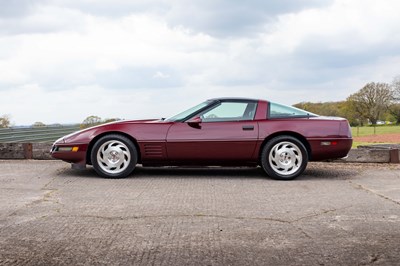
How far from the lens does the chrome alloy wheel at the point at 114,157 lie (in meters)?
6.62

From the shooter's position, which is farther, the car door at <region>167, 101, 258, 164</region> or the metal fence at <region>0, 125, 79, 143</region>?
the metal fence at <region>0, 125, 79, 143</region>

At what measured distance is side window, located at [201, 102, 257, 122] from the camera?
22.4 feet

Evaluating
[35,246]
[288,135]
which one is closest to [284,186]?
[288,135]

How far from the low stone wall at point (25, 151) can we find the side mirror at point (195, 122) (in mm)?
3598

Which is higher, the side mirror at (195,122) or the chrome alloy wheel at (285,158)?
the side mirror at (195,122)

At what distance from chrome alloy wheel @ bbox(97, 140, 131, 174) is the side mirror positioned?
103 cm

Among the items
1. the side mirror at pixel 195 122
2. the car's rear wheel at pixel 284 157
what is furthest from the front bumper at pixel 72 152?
the car's rear wheel at pixel 284 157

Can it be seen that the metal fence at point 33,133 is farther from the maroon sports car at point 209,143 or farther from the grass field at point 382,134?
the grass field at point 382,134

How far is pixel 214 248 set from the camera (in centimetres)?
315

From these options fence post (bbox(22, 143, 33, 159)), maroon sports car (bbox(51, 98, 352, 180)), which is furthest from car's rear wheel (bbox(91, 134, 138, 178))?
fence post (bbox(22, 143, 33, 159))

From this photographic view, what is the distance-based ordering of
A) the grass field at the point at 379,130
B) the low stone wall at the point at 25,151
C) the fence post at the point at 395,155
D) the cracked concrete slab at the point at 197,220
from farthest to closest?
the grass field at the point at 379,130 → the low stone wall at the point at 25,151 → the fence post at the point at 395,155 → the cracked concrete slab at the point at 197,220

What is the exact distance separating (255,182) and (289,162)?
69 centimetres

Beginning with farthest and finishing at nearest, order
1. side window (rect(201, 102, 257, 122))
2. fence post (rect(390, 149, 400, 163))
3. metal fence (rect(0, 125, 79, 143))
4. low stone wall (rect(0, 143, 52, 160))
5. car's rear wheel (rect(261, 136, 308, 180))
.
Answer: metal fence (rect(0, 125, 79, 143))
low stone wall (rect(0, 143, 52, 160))
fence post (rect(390, 149, 400, 163))
side window (rect(201, 102, 257, 122))
car's rear wheel (rect(261, 136, 308, 180))

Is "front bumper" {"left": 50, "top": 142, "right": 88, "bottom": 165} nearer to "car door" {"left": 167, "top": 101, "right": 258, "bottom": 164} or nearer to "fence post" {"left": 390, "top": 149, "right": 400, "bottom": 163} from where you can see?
"car door" {"left": 167, "top": 101, "right": 258, "bottom": 164}
